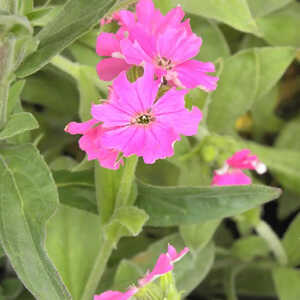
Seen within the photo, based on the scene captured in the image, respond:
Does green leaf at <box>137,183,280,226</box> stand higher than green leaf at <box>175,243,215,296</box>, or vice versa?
green leaf at <box>137,183,280,226</box>

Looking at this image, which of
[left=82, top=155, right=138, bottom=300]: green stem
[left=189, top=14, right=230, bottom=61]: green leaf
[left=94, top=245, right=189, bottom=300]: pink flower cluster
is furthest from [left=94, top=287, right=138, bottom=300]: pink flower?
[left=189, top=14, right=230, bottom=61]: green leaf

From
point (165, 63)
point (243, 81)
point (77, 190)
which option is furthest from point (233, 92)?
point (165, 63)

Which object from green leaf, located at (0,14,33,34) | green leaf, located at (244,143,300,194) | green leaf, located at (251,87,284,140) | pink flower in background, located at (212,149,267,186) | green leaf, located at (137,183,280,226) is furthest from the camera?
green leaf, located at (251,87,284,140)

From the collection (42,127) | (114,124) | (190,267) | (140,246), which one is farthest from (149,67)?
(42,127)

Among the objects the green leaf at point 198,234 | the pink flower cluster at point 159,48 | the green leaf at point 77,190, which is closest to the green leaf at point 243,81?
the green leaf at point 198,234

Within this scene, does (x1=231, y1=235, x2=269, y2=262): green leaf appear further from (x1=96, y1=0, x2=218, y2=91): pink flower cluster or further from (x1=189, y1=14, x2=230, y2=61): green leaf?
(x1=96, y1=0, x2=218, y2=91): pink flower cluster

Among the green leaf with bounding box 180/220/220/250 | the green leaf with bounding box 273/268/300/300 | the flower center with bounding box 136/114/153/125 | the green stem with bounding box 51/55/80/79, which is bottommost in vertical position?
the green leaf with bounding box 273/268/300/300

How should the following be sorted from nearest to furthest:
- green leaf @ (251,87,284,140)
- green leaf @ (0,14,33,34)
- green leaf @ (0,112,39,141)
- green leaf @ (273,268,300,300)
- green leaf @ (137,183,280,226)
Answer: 1. green leaf @ (0,14,33,34)
2. green leaf @ (0,112,39,141)
3. green leaf @ (137,183,280,226)
4. green leaf @ (273,268,300,300)
5. green leaf @ (251,87,284,140)
